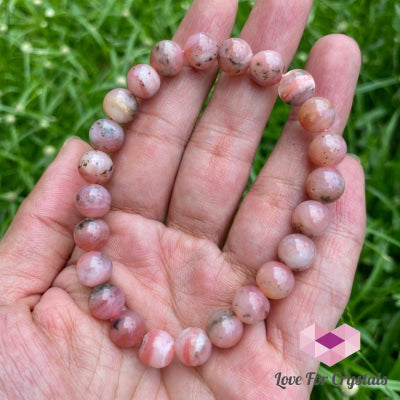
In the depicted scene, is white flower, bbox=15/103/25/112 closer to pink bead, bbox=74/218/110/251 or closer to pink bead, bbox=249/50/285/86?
pink bead, bbox=74/218/110/251

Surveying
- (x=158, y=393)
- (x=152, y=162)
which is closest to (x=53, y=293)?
(x=158, y=393)

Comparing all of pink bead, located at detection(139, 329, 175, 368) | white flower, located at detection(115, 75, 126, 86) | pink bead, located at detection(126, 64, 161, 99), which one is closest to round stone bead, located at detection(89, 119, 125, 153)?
pink bead, located at detection(126, 64, 161, 99)

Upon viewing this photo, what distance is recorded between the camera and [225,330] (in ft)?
5.34

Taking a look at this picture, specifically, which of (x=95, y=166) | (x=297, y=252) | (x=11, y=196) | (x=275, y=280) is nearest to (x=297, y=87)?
(x=297, y=252)

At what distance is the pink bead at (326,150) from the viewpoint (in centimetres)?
176

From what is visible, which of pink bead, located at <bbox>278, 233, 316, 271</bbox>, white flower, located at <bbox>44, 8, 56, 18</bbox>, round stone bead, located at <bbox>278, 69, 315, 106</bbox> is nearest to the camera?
pink bead, located at <bbox>278, 233, 316, 271</bbox>

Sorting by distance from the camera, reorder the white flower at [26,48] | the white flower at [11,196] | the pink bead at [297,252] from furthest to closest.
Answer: the white flower at [26,48] < the white flower at [11,196] < the pink bead at [297,252]

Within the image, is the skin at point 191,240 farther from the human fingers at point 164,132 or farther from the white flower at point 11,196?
the white flower at point 11,196

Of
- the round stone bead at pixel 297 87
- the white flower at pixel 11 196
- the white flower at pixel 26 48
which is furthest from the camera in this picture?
the white flower at pixel 26 48

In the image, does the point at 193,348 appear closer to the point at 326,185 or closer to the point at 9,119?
the point at 326,185

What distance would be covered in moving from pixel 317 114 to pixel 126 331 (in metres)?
1.12

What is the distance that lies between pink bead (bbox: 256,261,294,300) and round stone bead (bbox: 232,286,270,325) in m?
0.04

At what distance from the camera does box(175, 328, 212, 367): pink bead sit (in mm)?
1612

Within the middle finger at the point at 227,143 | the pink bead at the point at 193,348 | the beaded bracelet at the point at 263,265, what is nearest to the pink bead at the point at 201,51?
the beaded bracelet at the point at 263,265
